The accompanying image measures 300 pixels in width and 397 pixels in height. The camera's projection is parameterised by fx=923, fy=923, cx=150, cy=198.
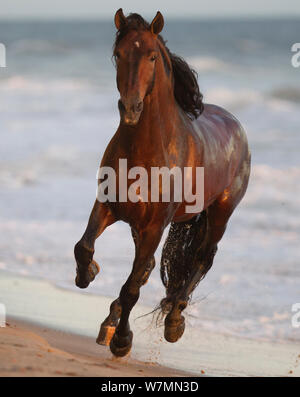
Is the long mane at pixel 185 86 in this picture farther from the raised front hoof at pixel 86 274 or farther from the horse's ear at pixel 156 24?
the raised front hoof at pixel 86 274

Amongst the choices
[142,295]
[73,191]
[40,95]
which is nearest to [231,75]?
[40,95]

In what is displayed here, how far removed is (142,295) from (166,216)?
9.39 ft

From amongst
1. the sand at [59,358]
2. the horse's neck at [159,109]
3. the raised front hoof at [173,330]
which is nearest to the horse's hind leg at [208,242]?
the raised front hoof at [173,330]

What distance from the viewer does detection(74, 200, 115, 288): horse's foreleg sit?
5172 mm

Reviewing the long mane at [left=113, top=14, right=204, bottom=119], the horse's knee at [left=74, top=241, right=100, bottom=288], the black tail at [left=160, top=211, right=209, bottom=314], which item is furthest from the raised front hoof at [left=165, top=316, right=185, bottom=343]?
the long mane at [left=113, top=14, right=204, bottom=119]

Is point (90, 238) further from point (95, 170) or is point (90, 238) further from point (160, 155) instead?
point (95, 170)

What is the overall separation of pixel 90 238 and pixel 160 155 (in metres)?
0.61

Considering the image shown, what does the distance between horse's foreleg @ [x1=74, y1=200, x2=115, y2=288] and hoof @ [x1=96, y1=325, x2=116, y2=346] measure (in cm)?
64

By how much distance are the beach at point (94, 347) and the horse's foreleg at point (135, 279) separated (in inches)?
5.4

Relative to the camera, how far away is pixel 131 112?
463 centimetres

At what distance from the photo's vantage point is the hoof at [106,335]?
19.1 ft

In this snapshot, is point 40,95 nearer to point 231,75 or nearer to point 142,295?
point 231,75

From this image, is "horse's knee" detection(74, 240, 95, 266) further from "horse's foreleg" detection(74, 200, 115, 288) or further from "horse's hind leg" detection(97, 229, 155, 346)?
"horse's hind leg" detection(97, 229, 155, 346)
